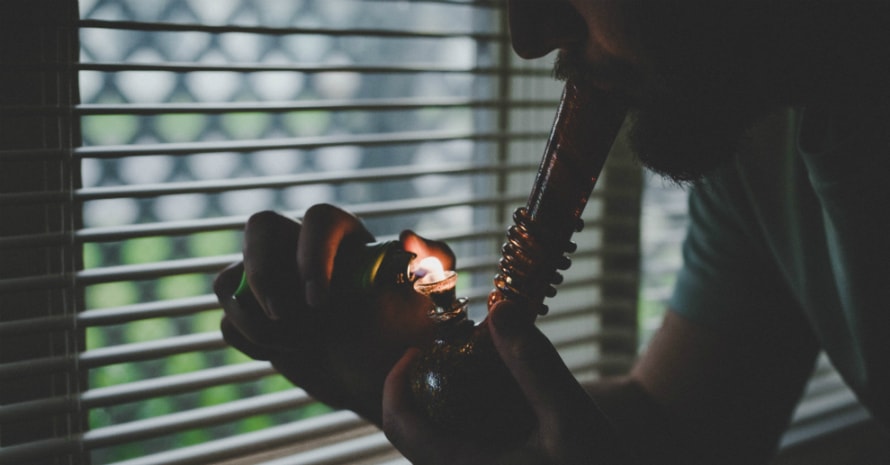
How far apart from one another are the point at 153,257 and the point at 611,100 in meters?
0.75

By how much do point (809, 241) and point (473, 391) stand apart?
664 mm

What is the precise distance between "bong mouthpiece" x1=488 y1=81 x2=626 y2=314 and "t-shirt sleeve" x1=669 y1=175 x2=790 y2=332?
510 mm

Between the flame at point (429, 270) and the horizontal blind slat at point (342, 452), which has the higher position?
the flame at point (429, 270)

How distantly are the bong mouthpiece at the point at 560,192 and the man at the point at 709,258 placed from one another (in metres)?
0.04

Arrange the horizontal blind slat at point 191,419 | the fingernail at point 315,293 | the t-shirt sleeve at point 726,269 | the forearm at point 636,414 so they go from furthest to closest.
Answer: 1. the t-shirt sleeve at point 726,269
2. the forearm at point 636,414
3. the horizontal blind slat at point 191,419
4. the fingernail at point 315,293

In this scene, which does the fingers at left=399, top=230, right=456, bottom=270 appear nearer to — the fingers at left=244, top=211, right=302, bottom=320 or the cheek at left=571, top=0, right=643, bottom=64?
the fingers at left=244, top=211, right=302, bottom=320

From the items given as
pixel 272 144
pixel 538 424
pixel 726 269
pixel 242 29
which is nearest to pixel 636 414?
pixel 726 269

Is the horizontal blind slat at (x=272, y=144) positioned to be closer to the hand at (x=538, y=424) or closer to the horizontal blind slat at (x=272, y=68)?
the horizontal blind slat at (x=272, y=68)

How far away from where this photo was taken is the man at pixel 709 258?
690 mm

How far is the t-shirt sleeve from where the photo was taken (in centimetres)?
111

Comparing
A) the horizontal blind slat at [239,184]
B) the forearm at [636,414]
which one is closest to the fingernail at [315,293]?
the horizontal blind slat at [239,184]

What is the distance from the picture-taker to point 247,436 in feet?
3.01

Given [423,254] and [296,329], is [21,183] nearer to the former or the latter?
[296,329]

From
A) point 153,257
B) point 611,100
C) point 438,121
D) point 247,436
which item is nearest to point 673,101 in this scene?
point 611,100
